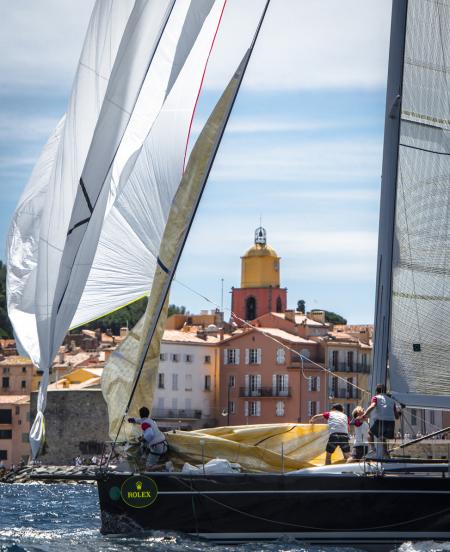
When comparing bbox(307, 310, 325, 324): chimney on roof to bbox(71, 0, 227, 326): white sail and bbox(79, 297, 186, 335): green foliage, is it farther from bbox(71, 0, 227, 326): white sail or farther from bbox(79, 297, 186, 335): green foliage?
bbox(71, 0, 227, 326): white sail

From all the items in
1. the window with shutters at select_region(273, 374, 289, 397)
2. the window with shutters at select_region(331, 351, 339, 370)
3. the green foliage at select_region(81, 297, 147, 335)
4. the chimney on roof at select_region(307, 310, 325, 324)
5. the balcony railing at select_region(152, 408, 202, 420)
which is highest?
the green foliage at select_region(81, 297, 147, 335)

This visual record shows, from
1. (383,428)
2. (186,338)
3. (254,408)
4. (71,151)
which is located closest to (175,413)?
(254,408)

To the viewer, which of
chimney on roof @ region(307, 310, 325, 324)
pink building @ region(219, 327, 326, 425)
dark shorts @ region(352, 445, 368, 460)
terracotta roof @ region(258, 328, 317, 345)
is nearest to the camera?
dark shorts @ region(352, 445, 368, 460)

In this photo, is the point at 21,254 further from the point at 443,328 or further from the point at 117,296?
the point at 443,328

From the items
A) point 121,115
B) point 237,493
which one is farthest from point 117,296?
point 237,493

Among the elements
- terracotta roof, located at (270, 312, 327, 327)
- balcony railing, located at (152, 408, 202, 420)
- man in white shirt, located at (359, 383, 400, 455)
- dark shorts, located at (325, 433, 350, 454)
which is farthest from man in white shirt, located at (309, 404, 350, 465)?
terracotta roof, located at (270, 312, 327, 327)

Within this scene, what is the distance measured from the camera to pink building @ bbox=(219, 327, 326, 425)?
59625mm

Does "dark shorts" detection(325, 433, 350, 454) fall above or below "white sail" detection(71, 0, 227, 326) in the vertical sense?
below

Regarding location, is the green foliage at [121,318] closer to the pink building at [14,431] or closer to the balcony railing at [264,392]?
the pink building at [14,431]

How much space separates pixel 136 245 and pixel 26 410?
2005 inches

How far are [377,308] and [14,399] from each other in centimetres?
5522

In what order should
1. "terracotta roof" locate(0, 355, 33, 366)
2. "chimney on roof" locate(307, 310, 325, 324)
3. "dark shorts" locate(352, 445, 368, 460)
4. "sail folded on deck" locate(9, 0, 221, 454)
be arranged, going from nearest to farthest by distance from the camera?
"dark shorts" locate(352, 445, 368, 460) → "sail folded on deck" locate(9, 0, 221, 454) → "chimney on roof" locate(307, 310, 325, 324) → "terracotta roof" locate(0, 355, 33, 366)

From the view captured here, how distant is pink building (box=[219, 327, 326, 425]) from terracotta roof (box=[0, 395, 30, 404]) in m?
11.2

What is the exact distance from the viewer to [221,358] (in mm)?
62375
